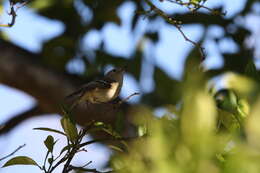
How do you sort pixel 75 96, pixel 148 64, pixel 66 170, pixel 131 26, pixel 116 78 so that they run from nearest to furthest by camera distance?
pixel 66 170 < pixel 75 96 < pixel 116 78 < pixel 131 26 < pixel 148 64

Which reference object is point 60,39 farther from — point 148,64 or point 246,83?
point 246,83

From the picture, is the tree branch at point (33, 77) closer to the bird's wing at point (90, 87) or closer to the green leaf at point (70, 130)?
the bird's wing at point (90, 87)

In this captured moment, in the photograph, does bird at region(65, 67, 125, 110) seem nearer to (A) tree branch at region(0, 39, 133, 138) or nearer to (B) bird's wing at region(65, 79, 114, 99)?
(B) bird's wing at region(65, 79, 114, 99)

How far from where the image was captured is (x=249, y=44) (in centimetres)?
288

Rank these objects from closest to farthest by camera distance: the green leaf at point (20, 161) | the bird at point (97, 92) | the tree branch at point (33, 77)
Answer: the green leaf at point (20, 161) < the bird at point (97, 92) < the tree branch at point (33, 77)

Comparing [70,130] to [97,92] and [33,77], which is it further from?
[33,77]

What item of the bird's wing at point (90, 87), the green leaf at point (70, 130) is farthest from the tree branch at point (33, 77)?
the green leaf at point (70, 130)

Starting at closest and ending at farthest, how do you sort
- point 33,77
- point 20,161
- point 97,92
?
point 20,161
point 97,92
point 33,77

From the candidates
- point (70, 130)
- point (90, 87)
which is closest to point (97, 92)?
point (90, 87)

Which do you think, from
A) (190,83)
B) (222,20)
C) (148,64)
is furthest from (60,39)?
(190,83)

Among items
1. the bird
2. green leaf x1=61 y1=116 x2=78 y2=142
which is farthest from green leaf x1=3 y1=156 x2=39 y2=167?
the bird

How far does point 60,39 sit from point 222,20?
863mm

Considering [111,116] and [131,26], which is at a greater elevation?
[131,26]

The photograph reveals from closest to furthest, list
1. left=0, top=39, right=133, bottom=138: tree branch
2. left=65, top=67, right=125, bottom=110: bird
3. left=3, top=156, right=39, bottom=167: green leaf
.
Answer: left=3, top=156, right=39, bottom=167: green leaf < left=65, top=67, right=125, bottom=110: bird < left=0, top=39, right=133, bottom=138: tree branch
